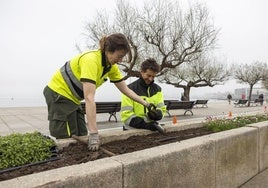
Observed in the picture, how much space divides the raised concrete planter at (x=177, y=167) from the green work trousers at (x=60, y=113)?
825mm

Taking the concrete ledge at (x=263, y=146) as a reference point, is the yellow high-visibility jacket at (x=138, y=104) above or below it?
above

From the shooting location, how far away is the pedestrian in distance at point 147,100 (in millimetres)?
3623

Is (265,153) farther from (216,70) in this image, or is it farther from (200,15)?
(216,70)

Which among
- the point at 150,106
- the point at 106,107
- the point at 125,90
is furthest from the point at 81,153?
the point at 106,107

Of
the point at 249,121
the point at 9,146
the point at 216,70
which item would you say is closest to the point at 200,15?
the point at 216,70

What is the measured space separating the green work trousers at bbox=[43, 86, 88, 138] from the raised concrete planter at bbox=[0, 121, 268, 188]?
32.5 inches

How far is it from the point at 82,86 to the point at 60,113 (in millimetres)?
433

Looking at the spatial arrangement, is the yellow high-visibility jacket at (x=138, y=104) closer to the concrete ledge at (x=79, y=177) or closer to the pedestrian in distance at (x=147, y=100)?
the pedestrian in distance at (x=147, y=100)

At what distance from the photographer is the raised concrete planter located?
5.91 feet

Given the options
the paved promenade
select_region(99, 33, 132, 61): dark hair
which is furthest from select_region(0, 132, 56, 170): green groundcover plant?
the paved promenade

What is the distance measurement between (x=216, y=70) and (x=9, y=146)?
103 feet

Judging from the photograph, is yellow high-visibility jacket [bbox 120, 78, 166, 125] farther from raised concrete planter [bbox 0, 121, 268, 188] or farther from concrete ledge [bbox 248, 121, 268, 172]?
concrete ledge [bbox 248, 121, 268, 172]

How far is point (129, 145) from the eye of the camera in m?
3.05

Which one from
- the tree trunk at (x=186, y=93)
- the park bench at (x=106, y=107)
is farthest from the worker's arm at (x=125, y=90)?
the tree trunk at (x=186, y=93)
